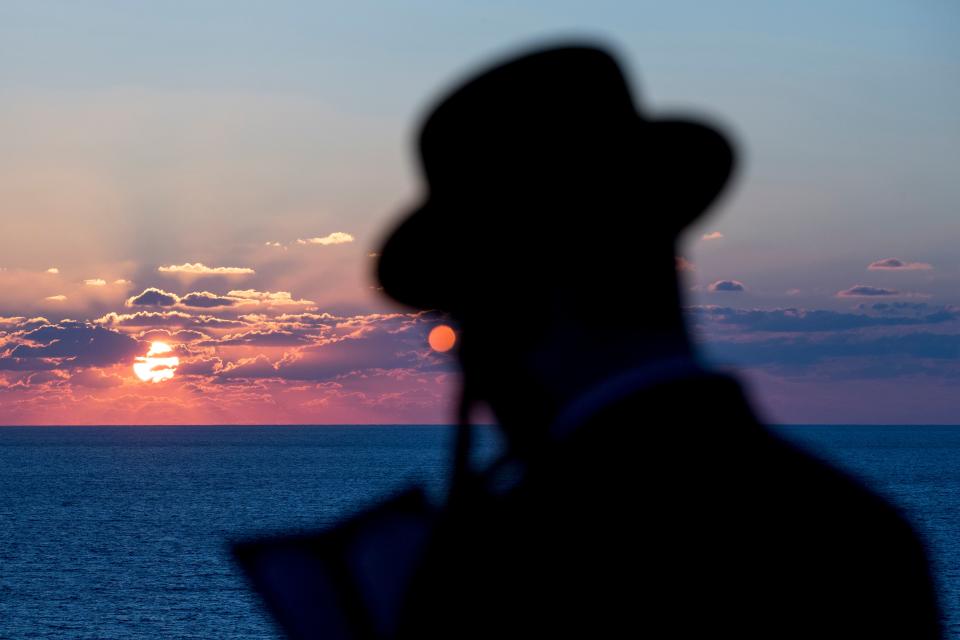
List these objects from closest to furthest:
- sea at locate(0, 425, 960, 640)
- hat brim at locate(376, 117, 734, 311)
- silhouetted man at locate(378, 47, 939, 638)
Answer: silhouetted man at locate(378, 47, 939, 638) → hat brim at locate(376, 117, 734, 311) → sea at locate(0, 425, 960, 640)

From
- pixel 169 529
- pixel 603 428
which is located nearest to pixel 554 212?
pixel 603 428

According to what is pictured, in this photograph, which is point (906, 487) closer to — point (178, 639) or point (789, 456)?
point (178, 639)

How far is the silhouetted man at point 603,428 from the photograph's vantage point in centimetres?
139

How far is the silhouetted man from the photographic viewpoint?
1387 millimetres

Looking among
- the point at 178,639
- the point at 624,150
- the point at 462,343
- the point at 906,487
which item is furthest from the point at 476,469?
the point at 906,487

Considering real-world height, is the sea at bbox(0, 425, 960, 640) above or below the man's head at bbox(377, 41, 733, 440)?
below

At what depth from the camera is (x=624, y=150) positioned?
70.2 inches

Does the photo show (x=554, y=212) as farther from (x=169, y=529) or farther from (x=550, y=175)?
(x=169, y=529)

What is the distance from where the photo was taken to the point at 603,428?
4.81 ft

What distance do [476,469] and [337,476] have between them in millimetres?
166254

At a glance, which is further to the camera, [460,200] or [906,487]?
[906,487]

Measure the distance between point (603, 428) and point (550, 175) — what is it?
47 centimetres

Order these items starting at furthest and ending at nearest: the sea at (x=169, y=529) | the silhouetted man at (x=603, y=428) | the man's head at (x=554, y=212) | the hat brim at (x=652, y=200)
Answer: the sea at (x=169, y=529), the hat brim at (x=652, y=200), the man's head at (x=554, y=212), the silhouetted man at (x=603, y=428)

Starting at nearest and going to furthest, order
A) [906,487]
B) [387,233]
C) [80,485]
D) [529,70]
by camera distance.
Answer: [529,70] → [387,233] → [906,487] → [80,485]
